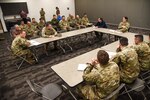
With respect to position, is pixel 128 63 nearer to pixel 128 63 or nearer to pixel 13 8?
pixel 128 63

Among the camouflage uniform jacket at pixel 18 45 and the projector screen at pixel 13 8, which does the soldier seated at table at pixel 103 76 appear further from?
the projector screen at pixel 13 8

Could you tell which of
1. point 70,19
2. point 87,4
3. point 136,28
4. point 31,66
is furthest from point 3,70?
point 87,4

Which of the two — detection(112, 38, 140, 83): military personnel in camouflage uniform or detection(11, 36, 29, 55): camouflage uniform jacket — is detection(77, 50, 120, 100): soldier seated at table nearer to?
detection(112, 38, 140, 83): military personnel in camouflage uniform

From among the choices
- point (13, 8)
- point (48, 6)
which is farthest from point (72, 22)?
point (13, 8)

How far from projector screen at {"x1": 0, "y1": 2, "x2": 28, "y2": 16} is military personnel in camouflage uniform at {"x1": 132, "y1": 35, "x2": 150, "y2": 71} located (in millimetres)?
8439

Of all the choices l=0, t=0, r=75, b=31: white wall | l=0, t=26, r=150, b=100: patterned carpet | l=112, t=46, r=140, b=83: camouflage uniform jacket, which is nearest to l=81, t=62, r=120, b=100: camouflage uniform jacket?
l=112, t=46, r=140, b=83: camouflage uniform jacket

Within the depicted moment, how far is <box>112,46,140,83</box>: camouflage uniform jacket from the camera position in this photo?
6.79 feet

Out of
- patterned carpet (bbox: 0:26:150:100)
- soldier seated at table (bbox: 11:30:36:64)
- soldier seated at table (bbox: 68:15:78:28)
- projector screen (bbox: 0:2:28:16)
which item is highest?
projector screen (bbox: 0:2:28:16)

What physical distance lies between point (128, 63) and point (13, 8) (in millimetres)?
8695

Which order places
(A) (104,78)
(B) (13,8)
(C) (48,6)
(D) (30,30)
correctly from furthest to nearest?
(C) (48,6) → (B) (13,8) → (D) (30,30) → (A) (104,78)

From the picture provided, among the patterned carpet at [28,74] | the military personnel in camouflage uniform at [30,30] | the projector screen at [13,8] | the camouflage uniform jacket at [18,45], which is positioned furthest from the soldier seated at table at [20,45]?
the projector screen at [13,8]

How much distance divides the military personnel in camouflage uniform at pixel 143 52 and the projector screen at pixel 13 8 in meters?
8.44

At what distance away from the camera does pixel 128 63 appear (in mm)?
2082

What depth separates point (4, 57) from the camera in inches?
190
